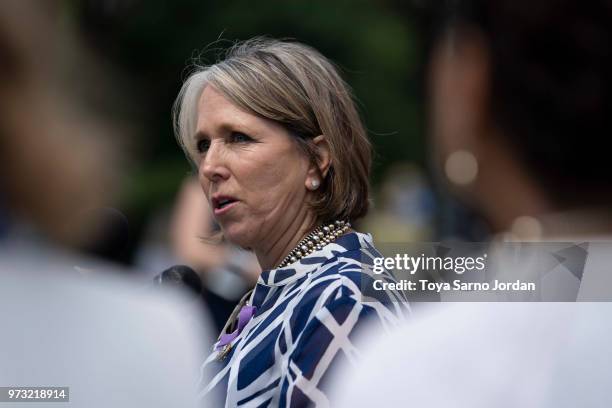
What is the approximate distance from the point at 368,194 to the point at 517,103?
1505 millimetres

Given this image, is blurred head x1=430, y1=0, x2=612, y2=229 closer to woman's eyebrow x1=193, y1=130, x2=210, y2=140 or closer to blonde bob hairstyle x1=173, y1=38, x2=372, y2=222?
blonde bob hairstyle x1=173, y1=38, x2=372, y2=222

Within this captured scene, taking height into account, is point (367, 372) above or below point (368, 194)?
below

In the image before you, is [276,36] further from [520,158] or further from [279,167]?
[520,158]

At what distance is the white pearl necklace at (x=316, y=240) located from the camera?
2145mm

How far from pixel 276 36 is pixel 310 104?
5.81 m

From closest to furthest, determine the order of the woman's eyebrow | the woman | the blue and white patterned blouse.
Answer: the blue and white patterned blouse
the woman
the woman's eyebrow

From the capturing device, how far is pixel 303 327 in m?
1.82

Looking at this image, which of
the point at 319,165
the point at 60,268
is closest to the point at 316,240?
the point at 319,165

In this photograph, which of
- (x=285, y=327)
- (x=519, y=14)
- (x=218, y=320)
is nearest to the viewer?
(x=519, y=14)

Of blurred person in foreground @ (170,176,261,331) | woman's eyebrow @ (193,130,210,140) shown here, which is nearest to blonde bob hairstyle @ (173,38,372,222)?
woman's eyebrow @ (193,130,210,140)

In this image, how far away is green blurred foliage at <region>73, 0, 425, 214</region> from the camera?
7781mm

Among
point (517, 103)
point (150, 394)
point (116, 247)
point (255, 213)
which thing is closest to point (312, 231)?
point (255, 213)

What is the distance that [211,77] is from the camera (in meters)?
2.24

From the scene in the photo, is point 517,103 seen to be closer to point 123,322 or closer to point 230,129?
point 123,322
